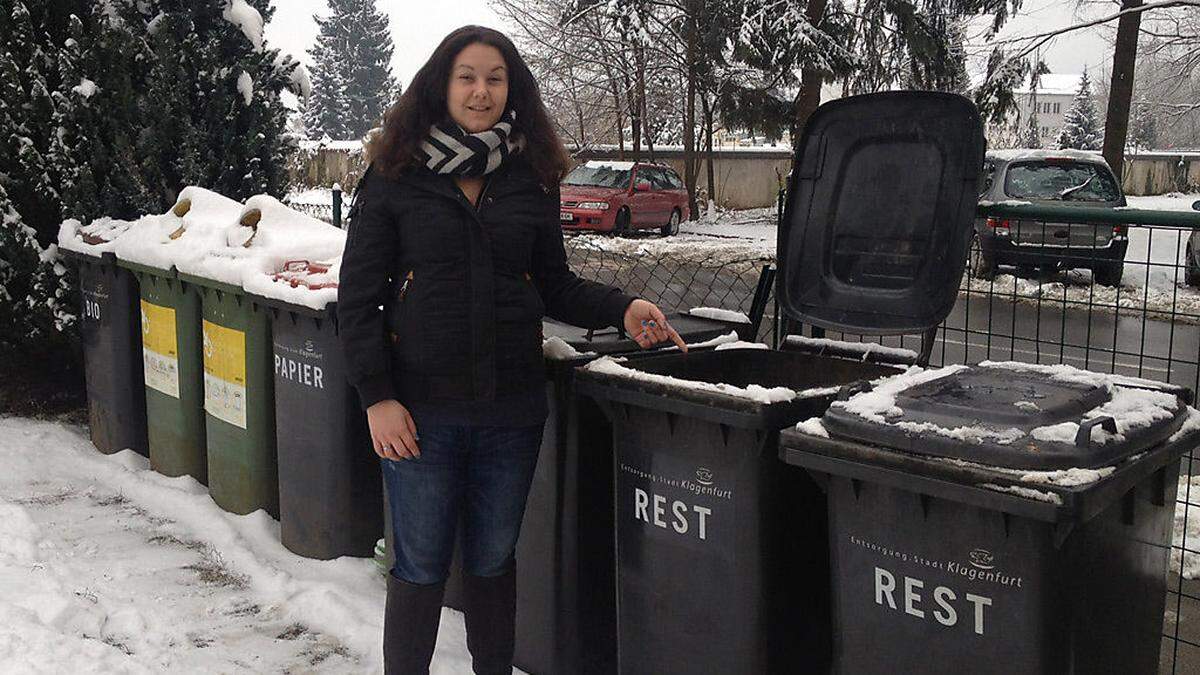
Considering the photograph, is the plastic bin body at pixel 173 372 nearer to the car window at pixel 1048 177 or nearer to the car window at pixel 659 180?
the car window at pixel 1048 177

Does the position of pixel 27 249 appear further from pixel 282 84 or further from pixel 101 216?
pixel 282 84

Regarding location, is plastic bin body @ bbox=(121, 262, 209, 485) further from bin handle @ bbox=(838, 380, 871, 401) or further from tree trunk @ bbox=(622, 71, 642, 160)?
tree trunk @ bbox=(622, 71, 642, 160)

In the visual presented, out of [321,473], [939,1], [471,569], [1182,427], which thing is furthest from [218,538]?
[939,1]

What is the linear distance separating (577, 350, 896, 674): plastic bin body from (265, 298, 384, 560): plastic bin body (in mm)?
1489

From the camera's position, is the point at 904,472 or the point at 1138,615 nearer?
the point at 904,472

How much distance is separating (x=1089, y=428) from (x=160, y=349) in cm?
469

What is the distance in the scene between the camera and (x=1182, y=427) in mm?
2506

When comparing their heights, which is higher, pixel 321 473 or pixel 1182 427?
pixel 1182 427

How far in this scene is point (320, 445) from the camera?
172 inches

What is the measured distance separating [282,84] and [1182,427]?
636 cm

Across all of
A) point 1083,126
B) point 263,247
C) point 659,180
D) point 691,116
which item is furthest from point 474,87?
point 1083,126

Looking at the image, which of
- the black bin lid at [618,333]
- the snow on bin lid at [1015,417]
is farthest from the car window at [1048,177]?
the snow on bin lid at [1015,417]

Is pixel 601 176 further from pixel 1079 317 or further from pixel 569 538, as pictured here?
pixel 569 538

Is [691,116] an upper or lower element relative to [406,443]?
upper
